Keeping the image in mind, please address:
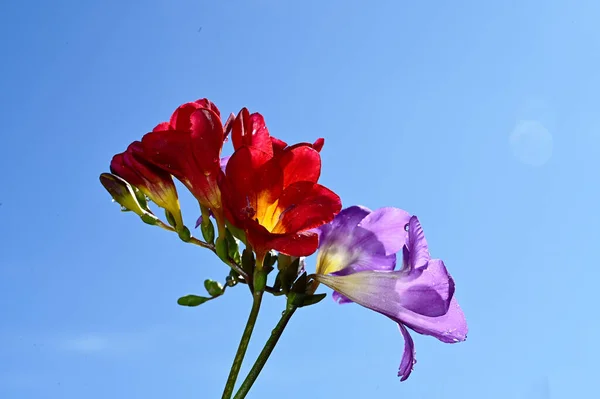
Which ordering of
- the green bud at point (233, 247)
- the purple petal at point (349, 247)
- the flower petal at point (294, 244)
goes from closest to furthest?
1. the flower petal at point (294, 244)
2. the green bud at point (233, 247)
3. the purple petal at point (349, 247)

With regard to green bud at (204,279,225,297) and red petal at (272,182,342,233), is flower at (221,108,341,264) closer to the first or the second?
red petal at (272,182,342,233)

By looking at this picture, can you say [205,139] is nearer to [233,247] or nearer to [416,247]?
[233,247]

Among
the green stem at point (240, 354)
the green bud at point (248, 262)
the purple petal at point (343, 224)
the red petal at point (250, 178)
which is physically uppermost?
the purple petal at point (343, 224)

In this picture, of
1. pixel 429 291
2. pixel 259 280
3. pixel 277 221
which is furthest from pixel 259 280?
pixel 429 291

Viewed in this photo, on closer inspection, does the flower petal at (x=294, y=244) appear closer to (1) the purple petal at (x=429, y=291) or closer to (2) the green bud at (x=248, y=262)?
(2) the green bud at (x=248, y=262)

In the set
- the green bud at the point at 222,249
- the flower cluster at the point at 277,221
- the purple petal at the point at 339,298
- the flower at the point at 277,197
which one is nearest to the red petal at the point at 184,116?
the flower cluster at the point at 277,221

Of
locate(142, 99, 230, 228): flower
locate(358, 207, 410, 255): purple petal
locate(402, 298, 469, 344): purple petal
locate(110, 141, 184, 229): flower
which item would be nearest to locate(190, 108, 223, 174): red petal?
locate(142, 99, 230, 228): flower

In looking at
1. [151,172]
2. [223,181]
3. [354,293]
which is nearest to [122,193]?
[151,172]
